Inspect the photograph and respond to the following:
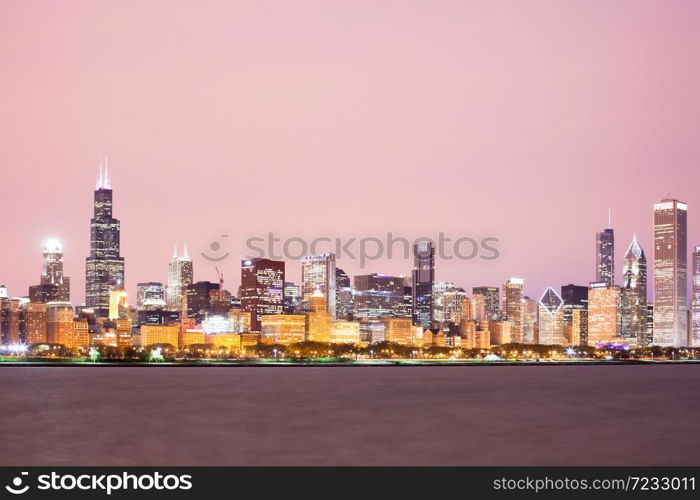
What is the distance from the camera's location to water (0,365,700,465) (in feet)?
159

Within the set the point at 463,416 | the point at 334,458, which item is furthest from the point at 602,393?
the point at 334,458

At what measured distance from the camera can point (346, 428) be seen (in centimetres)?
6312

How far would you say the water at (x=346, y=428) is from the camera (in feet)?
159

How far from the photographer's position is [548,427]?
209ft

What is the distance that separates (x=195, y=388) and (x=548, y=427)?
61.0 metres
